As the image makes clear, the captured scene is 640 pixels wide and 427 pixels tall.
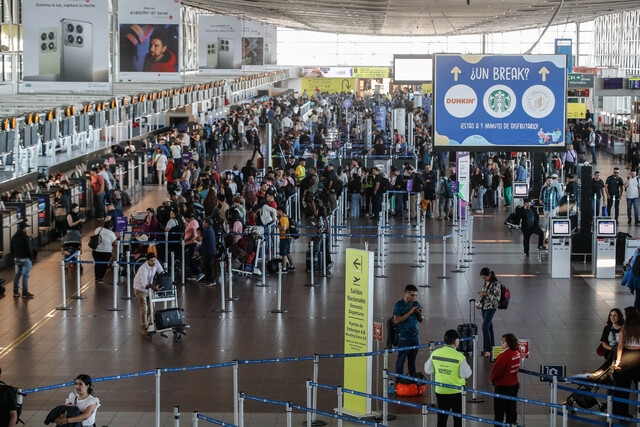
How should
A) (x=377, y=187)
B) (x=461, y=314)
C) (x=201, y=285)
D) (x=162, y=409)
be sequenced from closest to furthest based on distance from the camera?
(x=162, y=409) → (x=461, y=314) → (x=201, y=285) → (x=377, y=187)

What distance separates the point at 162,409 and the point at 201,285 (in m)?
7.25

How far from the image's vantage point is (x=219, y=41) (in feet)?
152

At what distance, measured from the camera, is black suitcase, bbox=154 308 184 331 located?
47.3 feet

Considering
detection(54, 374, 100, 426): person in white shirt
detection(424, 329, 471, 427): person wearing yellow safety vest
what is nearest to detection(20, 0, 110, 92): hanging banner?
detection(54, 374, 100, 426): person in white shirt

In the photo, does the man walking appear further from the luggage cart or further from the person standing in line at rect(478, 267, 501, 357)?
the luggage cart

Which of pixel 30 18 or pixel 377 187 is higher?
pixel 30 18

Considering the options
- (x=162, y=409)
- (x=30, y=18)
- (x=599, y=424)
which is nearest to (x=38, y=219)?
(x=30, y=18)

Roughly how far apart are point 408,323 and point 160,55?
1677 centimetres

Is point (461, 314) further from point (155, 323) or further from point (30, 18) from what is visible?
point (30, 18)

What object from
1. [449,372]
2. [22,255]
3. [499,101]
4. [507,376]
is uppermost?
[499,101]

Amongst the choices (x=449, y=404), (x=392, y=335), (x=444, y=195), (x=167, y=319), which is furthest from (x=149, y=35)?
(x=449, y=404)

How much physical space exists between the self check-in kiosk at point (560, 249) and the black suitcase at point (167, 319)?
7576mm

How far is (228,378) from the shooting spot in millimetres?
12617

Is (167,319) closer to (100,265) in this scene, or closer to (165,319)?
(165,319)
